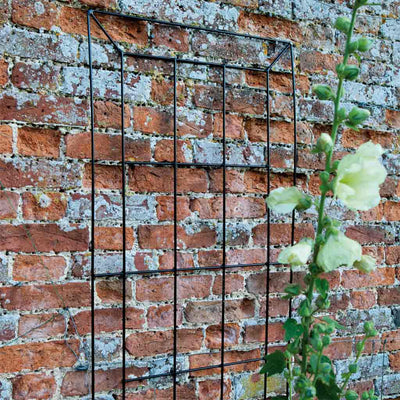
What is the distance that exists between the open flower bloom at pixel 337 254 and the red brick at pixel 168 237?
0.63m

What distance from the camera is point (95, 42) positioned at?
127cm

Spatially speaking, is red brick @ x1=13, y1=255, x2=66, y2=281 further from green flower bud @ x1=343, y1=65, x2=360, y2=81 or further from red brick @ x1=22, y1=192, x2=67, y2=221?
green flower bud @ x1=343, y1=65, x2=360, y2=81

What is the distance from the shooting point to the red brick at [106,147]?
49.2 inches

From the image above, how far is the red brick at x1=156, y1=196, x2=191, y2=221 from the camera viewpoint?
4.37ft

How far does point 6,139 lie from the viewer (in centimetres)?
119

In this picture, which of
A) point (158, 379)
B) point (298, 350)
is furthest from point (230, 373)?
point (298, 350)

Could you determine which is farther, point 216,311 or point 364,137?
point 364,137

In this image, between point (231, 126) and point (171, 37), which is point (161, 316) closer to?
point (231, 126)

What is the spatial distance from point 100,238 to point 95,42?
→ 1.94 feet

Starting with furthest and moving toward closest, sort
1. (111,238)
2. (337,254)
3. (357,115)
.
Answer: (111,238) → (357,115) → (337,254)

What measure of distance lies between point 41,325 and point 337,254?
2.89 ft

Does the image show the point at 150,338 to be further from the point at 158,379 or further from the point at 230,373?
the point at 230,373

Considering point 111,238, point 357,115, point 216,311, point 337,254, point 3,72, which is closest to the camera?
point 337,254

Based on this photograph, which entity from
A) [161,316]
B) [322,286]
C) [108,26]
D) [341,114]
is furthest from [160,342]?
[108,26]
